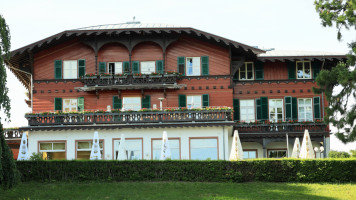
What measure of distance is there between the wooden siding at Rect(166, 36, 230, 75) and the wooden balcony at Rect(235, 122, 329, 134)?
12.9 feet

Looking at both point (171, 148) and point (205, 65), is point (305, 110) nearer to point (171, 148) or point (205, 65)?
point (205, 65)

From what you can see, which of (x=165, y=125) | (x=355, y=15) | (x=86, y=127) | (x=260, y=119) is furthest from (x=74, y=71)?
(x=355, y=15)

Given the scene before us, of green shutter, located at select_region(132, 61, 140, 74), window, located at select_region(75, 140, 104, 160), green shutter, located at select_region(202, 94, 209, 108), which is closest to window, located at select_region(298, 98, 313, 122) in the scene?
green shutter, located at select_region(202, 94, 209, 108)

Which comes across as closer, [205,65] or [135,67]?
[135,67]

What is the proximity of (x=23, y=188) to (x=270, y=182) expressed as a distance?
38.3 feet

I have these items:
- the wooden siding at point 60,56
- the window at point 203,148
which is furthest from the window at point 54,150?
the window at point 203,148

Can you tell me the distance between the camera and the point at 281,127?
129 ft

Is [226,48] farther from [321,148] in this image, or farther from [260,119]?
[321,148]

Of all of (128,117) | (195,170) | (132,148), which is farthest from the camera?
(128,117)

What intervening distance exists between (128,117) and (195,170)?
8564mm

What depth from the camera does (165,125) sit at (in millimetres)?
35344

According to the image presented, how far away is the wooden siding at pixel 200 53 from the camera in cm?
3978

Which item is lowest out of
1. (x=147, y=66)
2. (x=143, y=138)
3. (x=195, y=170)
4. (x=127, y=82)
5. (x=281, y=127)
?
(x=195, y=170)

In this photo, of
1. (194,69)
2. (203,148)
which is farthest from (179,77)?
(203,148)
